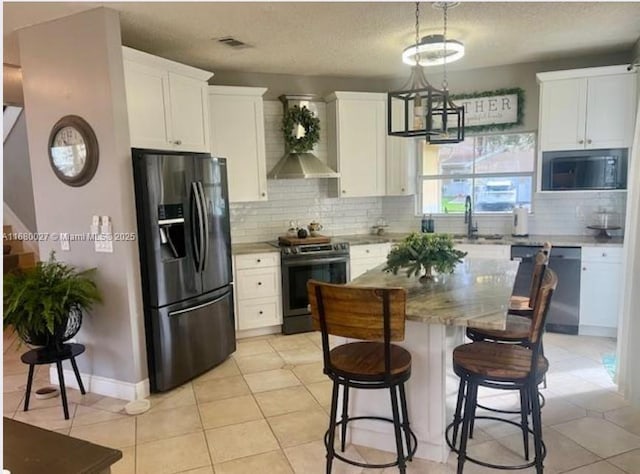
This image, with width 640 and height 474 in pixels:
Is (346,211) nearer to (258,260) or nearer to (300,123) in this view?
(300,123)

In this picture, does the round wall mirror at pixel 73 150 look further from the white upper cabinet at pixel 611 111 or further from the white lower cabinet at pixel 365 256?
the white upper cabinet at pixel 611 111

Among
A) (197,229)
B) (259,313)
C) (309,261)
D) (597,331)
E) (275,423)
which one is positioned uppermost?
(197,229)

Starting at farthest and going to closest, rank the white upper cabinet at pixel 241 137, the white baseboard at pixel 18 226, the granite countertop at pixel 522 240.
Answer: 1. the white baseboard at pixel 18 226
2. the white upper cabinet at pixel 241 137
3. the granite countertop at pixel 522 240

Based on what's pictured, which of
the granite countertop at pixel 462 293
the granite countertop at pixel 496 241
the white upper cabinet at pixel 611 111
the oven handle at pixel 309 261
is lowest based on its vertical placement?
→ the oven handle at pixel 309 261

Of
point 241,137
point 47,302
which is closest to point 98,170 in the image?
point 47,302

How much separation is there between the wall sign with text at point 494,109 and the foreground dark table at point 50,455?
479 cm

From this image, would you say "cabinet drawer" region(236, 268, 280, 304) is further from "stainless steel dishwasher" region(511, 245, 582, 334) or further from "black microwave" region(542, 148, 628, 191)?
"black microwave" region(542, 148, 628, 191)

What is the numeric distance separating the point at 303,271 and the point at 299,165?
1.13m

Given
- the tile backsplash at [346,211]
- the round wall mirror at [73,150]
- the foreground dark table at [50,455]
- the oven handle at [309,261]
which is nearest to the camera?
the foreground dark table at [50,455]

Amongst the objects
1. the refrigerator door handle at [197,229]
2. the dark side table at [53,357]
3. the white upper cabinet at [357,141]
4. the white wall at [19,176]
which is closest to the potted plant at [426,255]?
the refrigerator door handle at [197,229]

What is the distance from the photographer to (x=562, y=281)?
4453 mm

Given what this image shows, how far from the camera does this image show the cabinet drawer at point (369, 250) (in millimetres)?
5004

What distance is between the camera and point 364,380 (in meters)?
2.23

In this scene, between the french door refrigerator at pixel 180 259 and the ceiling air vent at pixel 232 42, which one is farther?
the ceiling air vent at pixel 232 42
